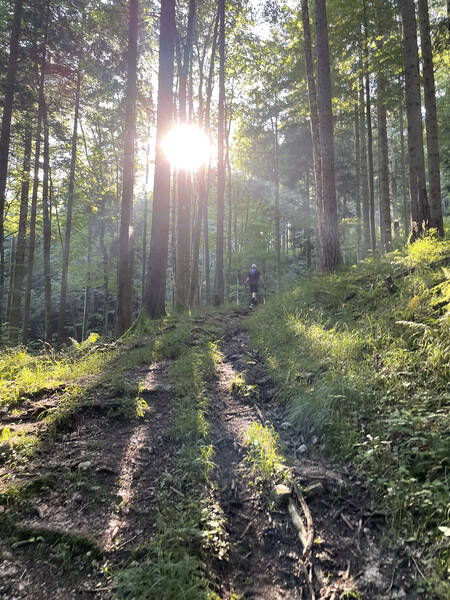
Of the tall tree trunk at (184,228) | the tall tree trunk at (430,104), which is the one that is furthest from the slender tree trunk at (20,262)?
the tall tree trunk at (430,104)

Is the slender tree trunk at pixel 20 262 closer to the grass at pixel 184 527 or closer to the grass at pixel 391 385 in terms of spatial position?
the grass at pixel 391 385

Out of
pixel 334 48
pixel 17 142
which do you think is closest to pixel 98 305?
pixel 17 142

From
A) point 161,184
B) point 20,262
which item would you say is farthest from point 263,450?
point 20,262

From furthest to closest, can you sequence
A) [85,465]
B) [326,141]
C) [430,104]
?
1. [430,104]
2. [326,141]
3. [85,465]

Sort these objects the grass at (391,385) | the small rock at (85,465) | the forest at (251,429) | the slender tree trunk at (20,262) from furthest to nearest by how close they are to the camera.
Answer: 1. the slender tree trunk at (20,262)
2. the small rock at (85,465)
3. the grass at (391,385)
4. the forest at (251,429)

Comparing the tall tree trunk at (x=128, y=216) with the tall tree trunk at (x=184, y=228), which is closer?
the tall tree trunk at (x=128, y=216)

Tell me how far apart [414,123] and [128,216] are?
8072 millimetres

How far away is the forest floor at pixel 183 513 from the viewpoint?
1600 millimetres

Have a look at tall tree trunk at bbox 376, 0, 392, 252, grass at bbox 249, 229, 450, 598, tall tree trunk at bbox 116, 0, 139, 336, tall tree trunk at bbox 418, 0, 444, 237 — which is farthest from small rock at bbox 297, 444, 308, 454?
tall tree trunk at bbox 376, 0, 392, 252

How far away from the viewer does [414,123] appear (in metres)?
7.29

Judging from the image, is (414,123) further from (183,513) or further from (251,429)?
(183,513)

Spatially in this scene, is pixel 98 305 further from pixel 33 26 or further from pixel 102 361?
pixel 102 361

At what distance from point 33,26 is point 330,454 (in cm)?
1696

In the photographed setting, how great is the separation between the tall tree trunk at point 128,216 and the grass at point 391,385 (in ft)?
15.2
